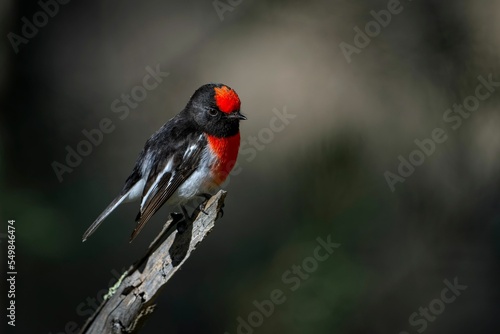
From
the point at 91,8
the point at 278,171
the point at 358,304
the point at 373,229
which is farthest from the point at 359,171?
the point at 91,8

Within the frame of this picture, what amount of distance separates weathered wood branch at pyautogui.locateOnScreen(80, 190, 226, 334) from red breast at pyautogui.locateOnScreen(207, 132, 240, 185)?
601mm

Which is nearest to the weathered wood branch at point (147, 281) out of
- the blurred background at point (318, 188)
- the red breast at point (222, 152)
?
the red breast at point (222, 152)

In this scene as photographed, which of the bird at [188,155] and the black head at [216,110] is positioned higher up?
the black head at [216,110]

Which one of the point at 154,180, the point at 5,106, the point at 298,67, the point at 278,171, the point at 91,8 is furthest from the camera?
the point at 298,67

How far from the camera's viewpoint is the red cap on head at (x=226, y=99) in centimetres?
423

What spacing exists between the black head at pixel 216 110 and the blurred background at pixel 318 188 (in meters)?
1.34

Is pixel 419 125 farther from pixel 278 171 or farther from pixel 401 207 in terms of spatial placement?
pixel 278 171

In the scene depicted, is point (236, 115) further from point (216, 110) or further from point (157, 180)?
point (157, 180)

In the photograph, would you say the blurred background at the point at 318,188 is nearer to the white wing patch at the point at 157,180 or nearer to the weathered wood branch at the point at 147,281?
the white wing patch at the point at 157,180

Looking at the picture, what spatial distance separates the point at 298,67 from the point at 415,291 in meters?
2.76

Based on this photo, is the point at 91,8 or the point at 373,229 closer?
the point at 373,229

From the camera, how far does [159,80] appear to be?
22.5 feet

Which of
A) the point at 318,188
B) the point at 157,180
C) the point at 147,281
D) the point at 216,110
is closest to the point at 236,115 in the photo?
the point at 216,110

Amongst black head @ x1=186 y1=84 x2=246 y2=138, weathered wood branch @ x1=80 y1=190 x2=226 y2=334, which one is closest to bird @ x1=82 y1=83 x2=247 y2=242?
black head @ x1=186 y1=84 x2=246 y2=138
